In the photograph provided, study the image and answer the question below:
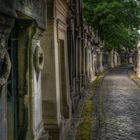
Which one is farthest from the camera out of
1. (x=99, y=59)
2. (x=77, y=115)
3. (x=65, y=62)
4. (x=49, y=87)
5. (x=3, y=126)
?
(x=99, y=59)

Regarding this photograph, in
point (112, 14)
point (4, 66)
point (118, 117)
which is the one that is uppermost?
point (112, 14)

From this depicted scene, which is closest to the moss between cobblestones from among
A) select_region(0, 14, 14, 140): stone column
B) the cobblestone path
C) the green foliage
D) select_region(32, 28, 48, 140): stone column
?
the cobblestone path

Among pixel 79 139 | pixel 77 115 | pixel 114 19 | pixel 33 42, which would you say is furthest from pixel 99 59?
pixel 33 42

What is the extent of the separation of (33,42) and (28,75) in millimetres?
598

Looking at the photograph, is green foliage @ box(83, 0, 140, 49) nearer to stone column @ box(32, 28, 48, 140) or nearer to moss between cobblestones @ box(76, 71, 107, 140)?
moss between cobblestones @ box(76, 71, 107, 140)

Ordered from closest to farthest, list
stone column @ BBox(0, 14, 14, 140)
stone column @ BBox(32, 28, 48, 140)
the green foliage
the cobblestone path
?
1. stone column @ BBox(0, 14, 14, 140)
2. stone column @ BBox(32, 28, 48, 140)
3. the cobblestone path
4. the green foliage

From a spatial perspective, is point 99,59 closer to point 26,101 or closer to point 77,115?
point 77,115

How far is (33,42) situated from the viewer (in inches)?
264

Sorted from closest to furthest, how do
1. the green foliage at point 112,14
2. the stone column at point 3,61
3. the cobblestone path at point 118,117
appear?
the stone column at point 3,61 < the cobblestone path at point 118,117 < the green foliage at point 112,14

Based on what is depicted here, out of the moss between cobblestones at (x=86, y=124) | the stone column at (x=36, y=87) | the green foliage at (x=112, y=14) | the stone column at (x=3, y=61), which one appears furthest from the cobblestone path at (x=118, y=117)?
the green foliage at (x=112, y=14)

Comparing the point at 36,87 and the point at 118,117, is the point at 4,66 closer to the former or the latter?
the point at 36,87

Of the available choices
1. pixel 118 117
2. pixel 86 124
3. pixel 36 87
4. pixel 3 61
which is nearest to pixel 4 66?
pixel 3 61

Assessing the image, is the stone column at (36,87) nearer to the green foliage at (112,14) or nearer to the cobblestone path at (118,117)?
the cobblestone path at (118,117)

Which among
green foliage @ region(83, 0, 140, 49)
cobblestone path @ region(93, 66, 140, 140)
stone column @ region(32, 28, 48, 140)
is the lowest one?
cobblestone path @ region(93, 66, 140, 140)
